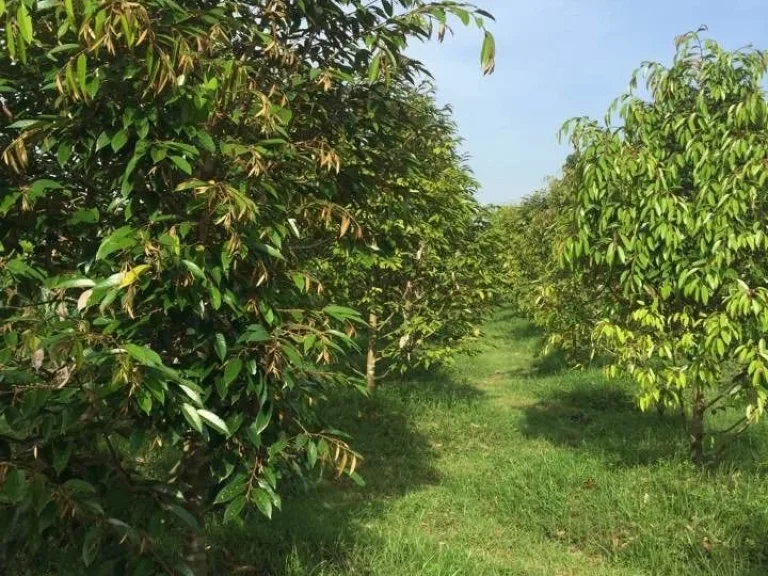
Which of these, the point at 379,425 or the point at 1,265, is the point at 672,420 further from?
the point at 1,265

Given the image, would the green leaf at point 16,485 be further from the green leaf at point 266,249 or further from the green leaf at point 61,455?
the green leaf at point 266,249

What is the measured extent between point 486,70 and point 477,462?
559 cm

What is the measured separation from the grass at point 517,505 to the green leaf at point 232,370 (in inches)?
90.8

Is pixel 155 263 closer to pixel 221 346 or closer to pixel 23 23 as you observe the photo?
pixel 221 346

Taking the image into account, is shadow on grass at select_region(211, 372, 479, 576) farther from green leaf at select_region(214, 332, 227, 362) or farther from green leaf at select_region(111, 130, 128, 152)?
green leaf at select_region(111, 130, 128, 152)

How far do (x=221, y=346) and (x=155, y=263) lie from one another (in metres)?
0.44

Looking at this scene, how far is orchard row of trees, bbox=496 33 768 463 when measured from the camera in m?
4.88

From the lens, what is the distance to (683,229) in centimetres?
521

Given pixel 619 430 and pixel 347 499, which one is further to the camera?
pixel 619 430

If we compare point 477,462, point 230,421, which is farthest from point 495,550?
point 230,421

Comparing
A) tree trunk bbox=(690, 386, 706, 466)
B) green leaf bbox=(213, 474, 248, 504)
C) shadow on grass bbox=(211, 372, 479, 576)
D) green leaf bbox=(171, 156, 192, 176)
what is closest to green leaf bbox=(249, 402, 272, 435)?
green leaf bbox=(213, 474, 248, 504)

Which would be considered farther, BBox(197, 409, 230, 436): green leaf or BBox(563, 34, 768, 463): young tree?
BBox(563, 34, 768, 463): young tree

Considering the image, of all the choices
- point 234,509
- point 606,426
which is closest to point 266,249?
point 234,509

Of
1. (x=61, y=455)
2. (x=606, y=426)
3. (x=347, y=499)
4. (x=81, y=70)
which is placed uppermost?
(x=81, y=70)
